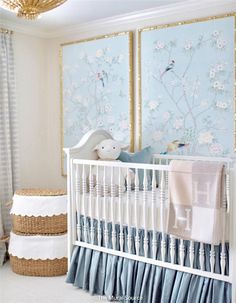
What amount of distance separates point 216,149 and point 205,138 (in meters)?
0.13

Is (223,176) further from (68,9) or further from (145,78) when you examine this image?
(68,9)

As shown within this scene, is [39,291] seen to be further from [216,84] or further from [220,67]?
[220,67]

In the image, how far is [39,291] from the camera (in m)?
2.88

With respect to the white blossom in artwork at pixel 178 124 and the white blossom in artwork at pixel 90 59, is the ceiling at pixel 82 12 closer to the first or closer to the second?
the white blossom in artwork at pixel 90 59

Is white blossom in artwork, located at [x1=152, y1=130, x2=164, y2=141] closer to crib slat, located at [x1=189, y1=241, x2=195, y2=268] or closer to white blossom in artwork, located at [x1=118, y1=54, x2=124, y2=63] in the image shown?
white blossom in artwork, located at [x1=118, y1=54, x2=124, y2=63]

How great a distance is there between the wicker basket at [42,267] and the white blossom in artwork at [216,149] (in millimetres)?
1430

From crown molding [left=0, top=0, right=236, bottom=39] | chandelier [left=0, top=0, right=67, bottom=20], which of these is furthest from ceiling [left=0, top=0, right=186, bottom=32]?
chandelier [left=0, top=0, right=67, bottom=20]

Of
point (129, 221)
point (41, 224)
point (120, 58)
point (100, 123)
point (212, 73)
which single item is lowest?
point (41, 224)

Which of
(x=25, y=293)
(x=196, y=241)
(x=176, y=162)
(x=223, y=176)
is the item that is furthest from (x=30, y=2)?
(x=25, y=293)

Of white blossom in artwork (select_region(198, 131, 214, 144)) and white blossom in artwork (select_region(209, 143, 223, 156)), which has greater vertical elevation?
white blossom in artwork (select_region(198, 131, 214, 144))

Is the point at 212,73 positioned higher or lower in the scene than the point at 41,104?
higher

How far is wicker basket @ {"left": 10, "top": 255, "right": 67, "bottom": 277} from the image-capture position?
3.17 m

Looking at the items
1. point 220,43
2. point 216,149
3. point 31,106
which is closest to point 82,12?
point 31,106

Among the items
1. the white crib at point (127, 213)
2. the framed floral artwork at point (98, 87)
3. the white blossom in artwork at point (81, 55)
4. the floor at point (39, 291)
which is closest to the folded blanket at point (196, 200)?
the white crib at point (127, 213)
